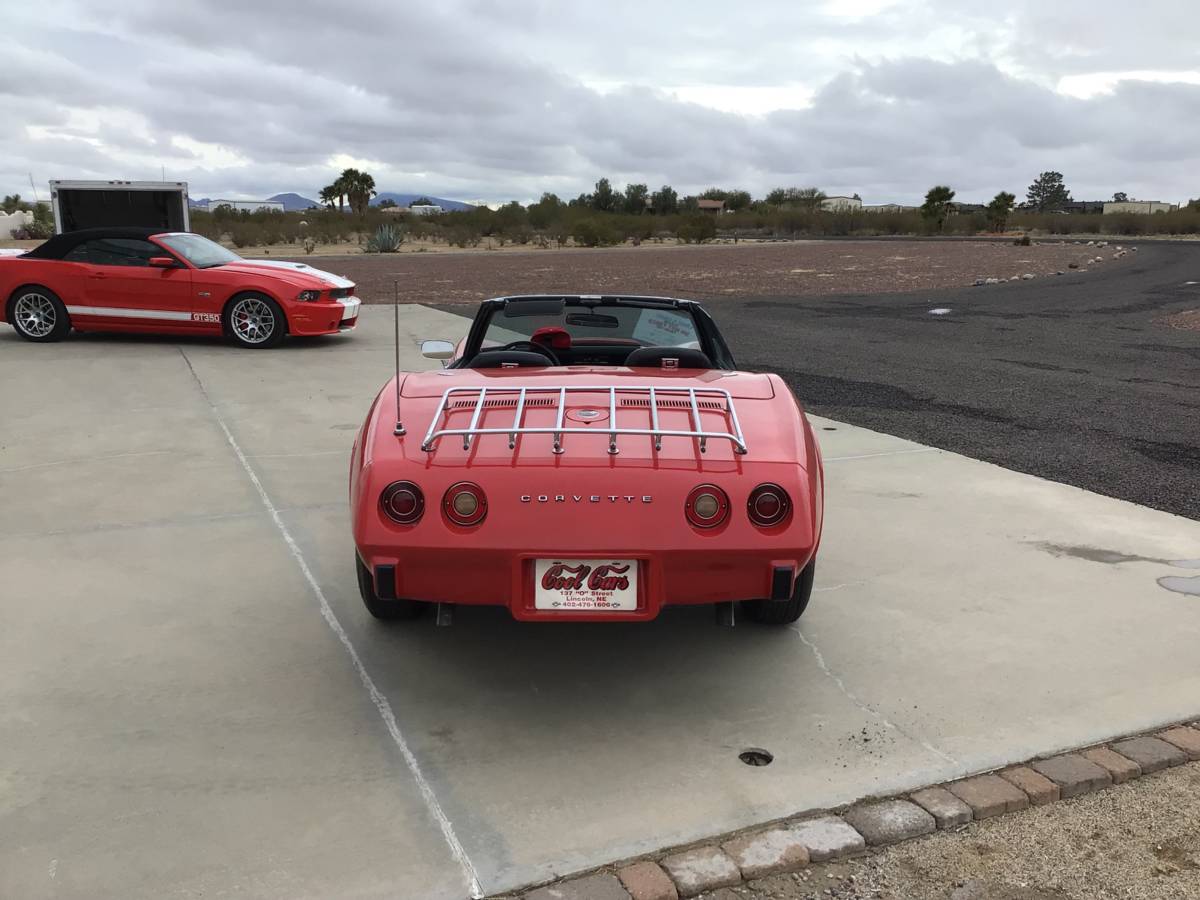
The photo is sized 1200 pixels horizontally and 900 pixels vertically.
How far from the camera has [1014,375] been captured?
10773 millimetres

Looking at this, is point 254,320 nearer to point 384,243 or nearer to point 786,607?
point 786,607

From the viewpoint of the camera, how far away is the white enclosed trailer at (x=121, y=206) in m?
16.7

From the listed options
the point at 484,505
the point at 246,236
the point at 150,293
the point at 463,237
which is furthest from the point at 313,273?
the point at 463,237

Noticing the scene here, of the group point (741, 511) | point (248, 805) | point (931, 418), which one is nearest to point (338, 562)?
point (248, 805)

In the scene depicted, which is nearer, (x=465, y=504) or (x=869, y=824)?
(x=869, y=824)

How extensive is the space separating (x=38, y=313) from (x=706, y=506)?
36.6 ft

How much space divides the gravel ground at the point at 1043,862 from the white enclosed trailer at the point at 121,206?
16.4 meters

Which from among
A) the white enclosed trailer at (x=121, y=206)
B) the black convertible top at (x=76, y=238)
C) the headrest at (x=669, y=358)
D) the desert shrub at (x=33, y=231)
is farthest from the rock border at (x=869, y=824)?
the desert shrub at (x=33, y=231)

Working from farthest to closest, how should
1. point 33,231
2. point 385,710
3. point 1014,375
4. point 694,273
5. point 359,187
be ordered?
point 359,187, point 33,231, point 694,273, point 1014,375, point 385,710

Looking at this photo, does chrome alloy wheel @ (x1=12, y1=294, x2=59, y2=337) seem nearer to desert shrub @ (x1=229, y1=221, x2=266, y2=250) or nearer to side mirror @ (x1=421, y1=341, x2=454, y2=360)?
side mirror @ (x1=421, y1=341, x2=454, y2=360)

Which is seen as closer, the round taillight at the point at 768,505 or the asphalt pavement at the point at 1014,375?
the round taillight at the point at 768,505

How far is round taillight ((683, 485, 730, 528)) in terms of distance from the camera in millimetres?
3266

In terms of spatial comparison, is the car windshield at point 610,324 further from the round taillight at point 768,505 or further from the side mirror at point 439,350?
the round taillight at point 768,505

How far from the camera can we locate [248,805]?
2.95 metres
